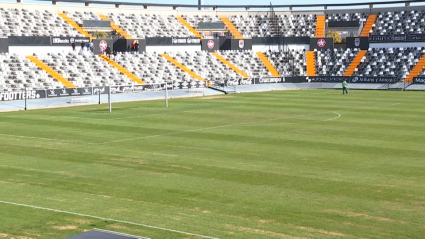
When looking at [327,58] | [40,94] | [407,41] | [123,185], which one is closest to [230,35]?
[327,58]

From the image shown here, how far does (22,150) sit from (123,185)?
32.5 feet

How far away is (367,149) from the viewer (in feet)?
94.9

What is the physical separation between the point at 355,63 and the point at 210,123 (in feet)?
162

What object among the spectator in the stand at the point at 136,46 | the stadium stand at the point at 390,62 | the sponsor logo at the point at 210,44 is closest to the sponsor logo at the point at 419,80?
the stadium stand at the point at 390,62

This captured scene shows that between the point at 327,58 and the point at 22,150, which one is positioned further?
the point at 327,58

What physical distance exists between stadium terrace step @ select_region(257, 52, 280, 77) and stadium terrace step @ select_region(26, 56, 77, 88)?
31.0m

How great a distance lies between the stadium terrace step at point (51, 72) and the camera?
63.9 meters

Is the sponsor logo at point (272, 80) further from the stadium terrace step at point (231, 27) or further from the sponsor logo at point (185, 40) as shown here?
the stadium terrace step at point (231, 27)

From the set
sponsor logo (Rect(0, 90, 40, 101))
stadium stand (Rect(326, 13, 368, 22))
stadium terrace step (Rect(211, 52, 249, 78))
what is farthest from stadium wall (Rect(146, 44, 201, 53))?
sponsor logo (Rect(0, 90, 40, 101))

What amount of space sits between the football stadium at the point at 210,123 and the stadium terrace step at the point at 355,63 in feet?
0.83

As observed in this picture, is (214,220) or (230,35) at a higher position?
(230,35)

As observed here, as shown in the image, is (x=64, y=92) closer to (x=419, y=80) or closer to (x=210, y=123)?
(x=210, y=123)

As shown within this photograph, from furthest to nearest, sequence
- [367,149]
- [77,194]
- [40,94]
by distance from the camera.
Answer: [40,94]
[367,149]
[77,194]

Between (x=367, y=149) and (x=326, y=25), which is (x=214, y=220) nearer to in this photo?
(x=367, y=149)
